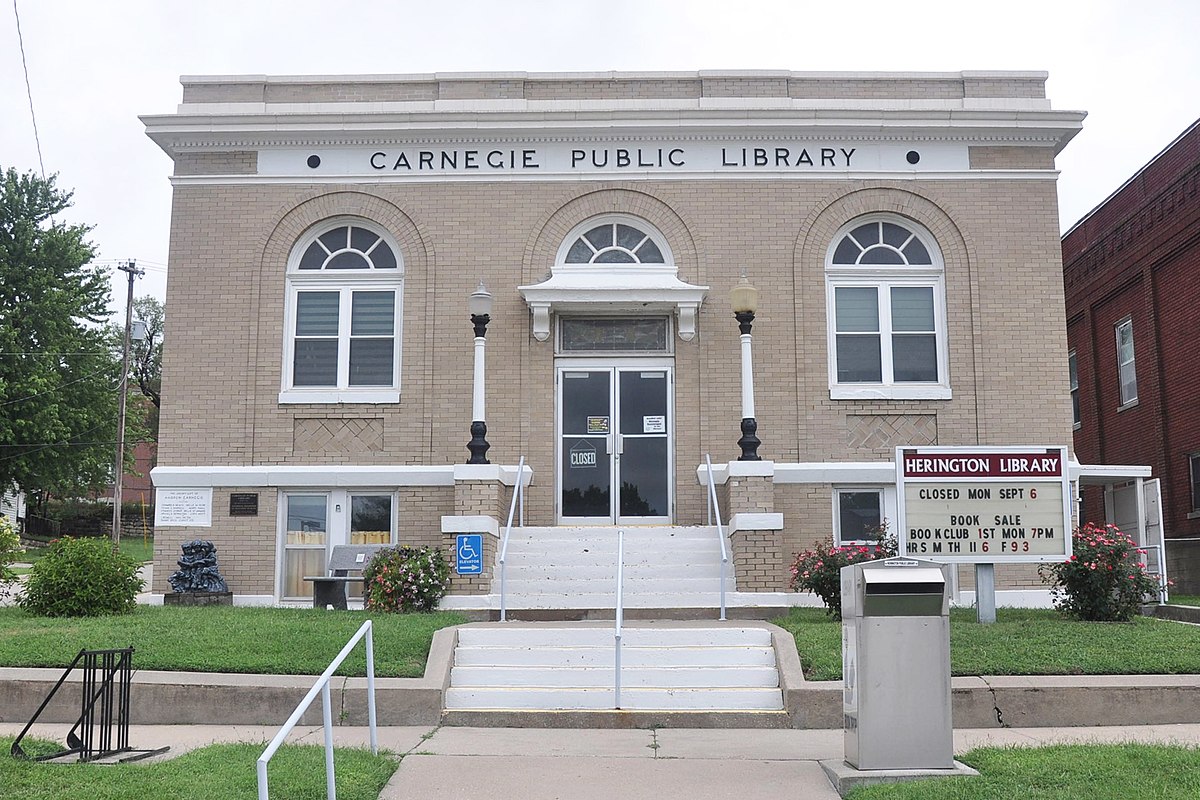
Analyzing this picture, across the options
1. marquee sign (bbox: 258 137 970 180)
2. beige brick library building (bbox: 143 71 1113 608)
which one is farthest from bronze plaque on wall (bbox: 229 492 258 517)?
marquee sign (bbox: 258 137 970 180)

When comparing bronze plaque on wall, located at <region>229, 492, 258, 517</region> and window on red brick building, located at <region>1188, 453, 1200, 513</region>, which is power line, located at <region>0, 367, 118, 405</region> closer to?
bronze plaque on wall, located at <region>229, 492, 258, 517</region>

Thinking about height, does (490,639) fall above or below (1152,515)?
below

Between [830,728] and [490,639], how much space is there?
146 inches

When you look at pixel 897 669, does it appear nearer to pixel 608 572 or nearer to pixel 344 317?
pixel 608 572

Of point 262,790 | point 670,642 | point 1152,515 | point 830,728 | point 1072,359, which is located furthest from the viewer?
point 1072,359

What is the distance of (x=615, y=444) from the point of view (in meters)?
18.2

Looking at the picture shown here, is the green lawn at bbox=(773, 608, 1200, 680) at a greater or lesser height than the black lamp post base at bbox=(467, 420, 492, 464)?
lesser

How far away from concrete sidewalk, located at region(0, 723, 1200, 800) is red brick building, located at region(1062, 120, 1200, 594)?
17.0 m

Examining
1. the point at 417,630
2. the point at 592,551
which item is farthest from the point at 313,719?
the point at 592,551

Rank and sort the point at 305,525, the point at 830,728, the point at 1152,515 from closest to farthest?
the point at 830,728 → the point at 305,525 → the point at 1152,515

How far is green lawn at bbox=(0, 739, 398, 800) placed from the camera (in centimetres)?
721

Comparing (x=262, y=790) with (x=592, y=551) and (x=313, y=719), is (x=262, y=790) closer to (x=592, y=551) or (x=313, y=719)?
(x=313, y=719)

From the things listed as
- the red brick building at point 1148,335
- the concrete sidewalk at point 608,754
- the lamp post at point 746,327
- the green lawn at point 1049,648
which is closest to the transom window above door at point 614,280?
the lamp post at point 746,327

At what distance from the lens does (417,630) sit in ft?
41.0
